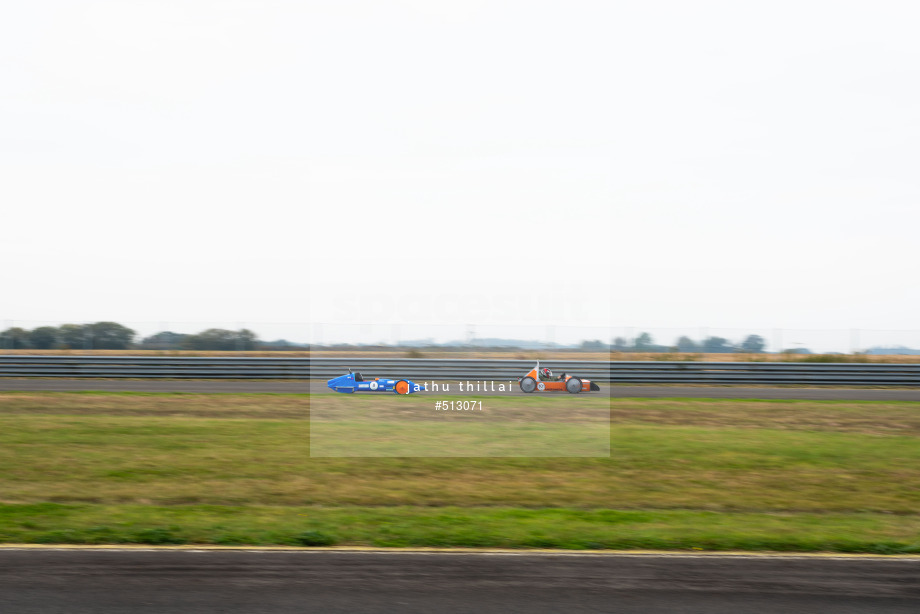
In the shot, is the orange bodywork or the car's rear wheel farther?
the car's rear wheel

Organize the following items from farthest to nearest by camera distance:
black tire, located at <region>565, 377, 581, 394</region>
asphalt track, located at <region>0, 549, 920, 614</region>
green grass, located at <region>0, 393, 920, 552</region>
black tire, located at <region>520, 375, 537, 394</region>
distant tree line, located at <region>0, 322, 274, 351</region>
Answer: distant tree line, located at <region>0, 322, 274, 351</region>
black tire, located at <region>520, 375, 537, 394</region>
black tire, located at <region>565, 377, 581, 394</region>
green grass, located at <region>0, 393, 920, 552</region>
asphalt track, located at <region>0, 549, 920, 614</region>

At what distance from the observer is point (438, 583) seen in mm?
5242

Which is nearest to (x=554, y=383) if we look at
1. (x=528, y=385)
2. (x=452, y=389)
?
(x=528, y=385)

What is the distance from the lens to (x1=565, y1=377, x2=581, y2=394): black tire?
789 inches

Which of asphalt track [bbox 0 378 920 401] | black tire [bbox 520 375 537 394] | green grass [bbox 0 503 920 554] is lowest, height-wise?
green grass [bbox 0 503 920 554]

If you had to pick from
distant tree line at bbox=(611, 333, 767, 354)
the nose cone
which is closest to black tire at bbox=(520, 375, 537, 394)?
the nose cone

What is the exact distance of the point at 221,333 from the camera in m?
30.6

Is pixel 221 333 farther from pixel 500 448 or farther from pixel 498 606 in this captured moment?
pixel 498 606

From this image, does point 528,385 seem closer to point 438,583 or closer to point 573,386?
point 573,386

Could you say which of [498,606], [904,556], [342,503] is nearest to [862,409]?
[904,556]

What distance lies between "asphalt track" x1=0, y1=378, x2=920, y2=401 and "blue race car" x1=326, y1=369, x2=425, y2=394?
1.33 meters

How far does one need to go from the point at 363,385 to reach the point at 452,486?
10.3 metres

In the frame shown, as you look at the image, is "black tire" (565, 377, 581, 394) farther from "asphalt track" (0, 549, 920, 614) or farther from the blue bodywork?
"asphalt track" (0, 549, 920, 614)

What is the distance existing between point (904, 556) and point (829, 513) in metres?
1.55
